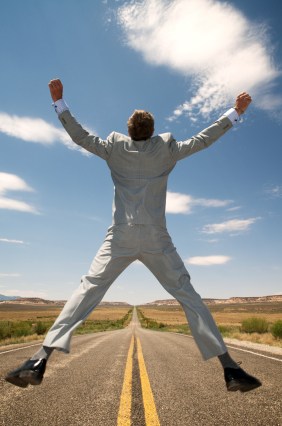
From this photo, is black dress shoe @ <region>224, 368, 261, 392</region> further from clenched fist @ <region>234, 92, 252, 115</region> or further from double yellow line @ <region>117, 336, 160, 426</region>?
clenched fist @ <region>234, 92, 252, 115</region>

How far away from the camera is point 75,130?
323 cm

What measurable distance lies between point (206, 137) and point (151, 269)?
1.25 m

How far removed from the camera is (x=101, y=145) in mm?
3289

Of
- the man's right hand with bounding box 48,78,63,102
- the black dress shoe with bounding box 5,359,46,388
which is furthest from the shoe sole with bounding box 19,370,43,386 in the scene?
the man's right hand with bounding box 48,78,63,102

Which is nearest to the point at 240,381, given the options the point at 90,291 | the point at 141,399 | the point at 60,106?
the point at 90,291

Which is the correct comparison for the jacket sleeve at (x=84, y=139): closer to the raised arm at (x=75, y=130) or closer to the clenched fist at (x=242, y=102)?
the raised arm at (x=75, y=130)

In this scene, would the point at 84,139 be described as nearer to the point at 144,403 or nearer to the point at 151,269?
the point at 151,269

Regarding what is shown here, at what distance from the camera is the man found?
297cm

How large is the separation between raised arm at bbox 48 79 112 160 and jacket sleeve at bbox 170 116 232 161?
23.2 inches

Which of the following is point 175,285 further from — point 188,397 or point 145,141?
point 188,397

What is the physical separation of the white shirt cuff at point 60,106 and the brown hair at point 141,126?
1.90 ft

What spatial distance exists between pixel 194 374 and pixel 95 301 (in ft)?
15.1

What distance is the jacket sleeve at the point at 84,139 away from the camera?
321 centimetres

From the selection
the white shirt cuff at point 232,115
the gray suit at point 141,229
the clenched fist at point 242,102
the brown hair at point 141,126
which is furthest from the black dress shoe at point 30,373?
the clenched fist at point 242,102
